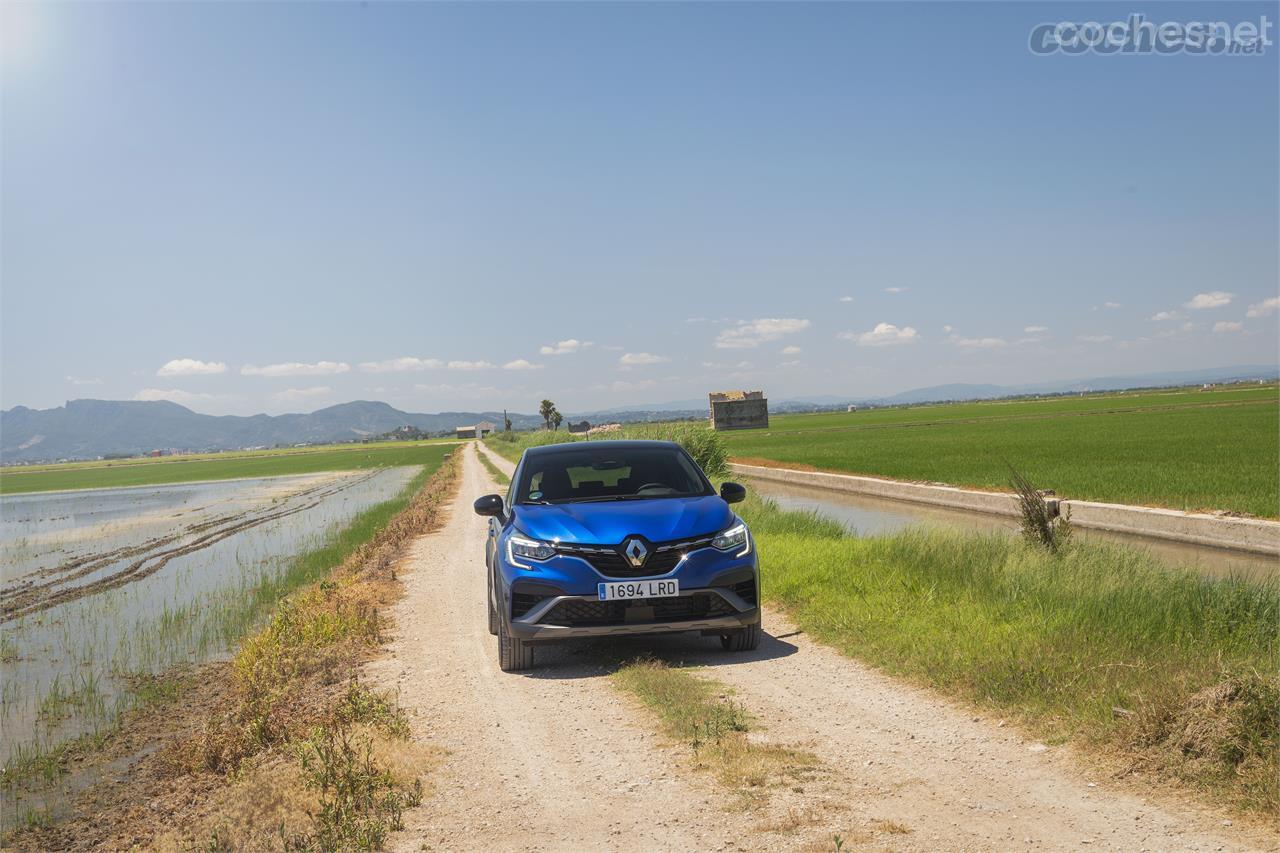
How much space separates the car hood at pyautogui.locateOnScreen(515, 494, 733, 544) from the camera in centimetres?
767

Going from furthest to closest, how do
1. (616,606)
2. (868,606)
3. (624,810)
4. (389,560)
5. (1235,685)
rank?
1. (389,560)
2. (868,606)
3. (616,606)
4. (1235,685)
5. (624,810)

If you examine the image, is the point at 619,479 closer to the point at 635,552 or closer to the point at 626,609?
the point at 635,552

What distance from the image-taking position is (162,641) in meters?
13.1

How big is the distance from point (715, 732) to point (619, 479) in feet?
12.4

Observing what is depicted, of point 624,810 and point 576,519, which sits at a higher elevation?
point 576,519

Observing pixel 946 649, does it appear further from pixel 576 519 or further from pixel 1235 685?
pixel 576 519

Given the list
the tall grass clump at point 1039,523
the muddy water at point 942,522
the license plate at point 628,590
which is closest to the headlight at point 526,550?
the license plate at point 628,590

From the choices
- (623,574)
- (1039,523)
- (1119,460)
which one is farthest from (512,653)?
(1119,460)

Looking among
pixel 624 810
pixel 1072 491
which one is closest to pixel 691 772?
pixel 624 810

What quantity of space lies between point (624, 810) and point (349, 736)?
2450 mm

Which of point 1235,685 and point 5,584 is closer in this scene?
point 1235,685

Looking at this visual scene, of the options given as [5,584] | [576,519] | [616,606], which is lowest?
[5,584]

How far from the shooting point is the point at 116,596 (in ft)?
58.4

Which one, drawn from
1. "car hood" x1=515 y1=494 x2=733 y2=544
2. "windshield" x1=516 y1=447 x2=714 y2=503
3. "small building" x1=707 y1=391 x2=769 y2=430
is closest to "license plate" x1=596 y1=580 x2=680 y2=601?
"car hood" x1=515 y1=494 x2=733 y2=544
